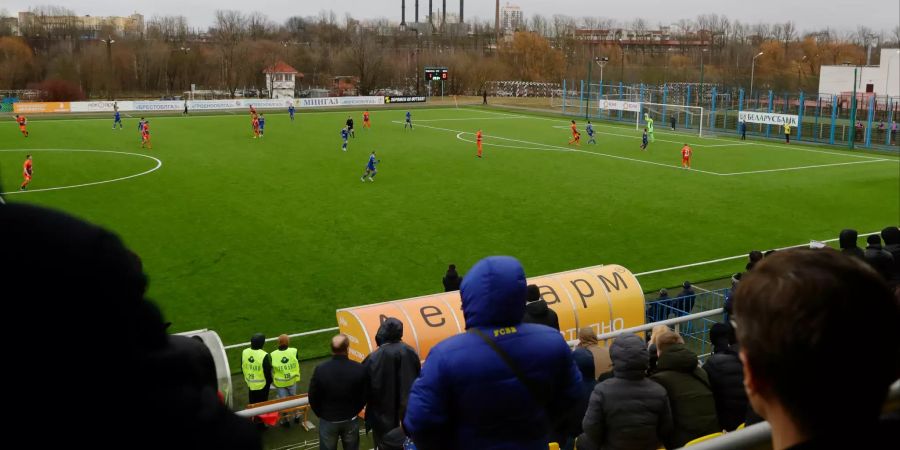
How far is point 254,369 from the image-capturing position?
12.9 m

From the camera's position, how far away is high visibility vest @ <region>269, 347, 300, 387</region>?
13.1 meters

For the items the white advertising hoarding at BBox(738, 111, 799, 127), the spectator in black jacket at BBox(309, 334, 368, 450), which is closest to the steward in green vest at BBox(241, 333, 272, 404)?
the spectator in black jacket at BBox(309, 334, 368, 450)

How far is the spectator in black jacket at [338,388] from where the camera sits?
25.9 feet

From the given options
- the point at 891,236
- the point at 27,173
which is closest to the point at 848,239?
the point at 891,236

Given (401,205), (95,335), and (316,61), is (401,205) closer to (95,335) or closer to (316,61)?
(95,335)

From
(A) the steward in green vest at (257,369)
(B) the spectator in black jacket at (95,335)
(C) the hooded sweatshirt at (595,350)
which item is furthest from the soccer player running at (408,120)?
(B) the spectator in black jacket at (95,335)

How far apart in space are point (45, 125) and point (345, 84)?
185 feet

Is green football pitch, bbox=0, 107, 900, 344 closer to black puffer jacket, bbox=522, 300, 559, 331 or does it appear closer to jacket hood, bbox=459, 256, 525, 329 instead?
black puffer jacket, bbox=522, 300, 559, 331

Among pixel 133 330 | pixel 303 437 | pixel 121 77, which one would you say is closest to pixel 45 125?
pixel 121 77

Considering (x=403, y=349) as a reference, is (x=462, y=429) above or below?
above

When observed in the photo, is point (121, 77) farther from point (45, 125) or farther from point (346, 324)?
point (346, 324)

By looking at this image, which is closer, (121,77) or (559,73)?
(121,77)

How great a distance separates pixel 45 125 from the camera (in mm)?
60125

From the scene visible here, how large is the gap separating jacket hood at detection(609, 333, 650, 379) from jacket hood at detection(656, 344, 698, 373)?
610 millimetres
